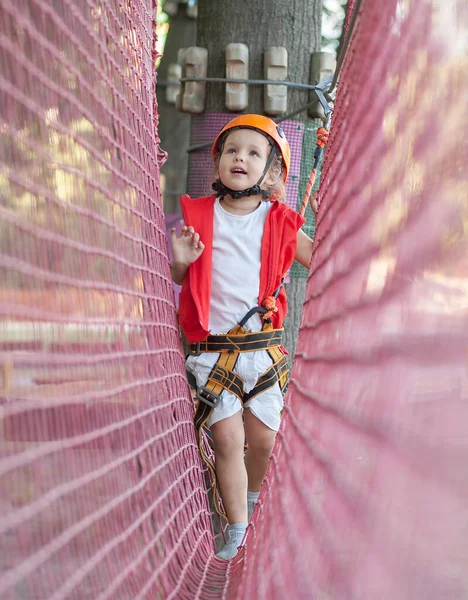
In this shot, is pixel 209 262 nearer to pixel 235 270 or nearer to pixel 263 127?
pixel 235 270

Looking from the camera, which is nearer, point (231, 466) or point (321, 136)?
point (231, 466)

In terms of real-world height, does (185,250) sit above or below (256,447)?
above

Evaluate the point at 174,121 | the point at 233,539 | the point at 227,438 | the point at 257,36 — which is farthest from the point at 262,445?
the point at 174,121

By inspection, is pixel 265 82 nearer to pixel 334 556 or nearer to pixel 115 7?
pixel 115 7

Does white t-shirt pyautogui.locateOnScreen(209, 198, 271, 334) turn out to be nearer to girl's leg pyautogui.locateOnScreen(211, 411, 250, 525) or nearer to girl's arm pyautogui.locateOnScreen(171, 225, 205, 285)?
girl's arm pyautogui.locateOnScreen(171, 225, 205, 285)

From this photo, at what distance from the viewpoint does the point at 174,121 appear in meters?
7.65

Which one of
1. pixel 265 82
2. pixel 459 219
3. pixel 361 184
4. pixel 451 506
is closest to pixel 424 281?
pixel 459 219

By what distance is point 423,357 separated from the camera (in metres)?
0.49

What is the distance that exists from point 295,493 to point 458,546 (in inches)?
14.9

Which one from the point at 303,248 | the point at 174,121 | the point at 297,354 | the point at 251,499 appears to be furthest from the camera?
the point at 174,121

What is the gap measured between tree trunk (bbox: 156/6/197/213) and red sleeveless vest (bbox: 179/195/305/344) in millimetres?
4797

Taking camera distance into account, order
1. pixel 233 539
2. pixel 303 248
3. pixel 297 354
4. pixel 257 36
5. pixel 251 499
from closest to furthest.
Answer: pixel 297 354, pixel 233 539, pixel 251 499, pixel 303 248, pixel 257 36

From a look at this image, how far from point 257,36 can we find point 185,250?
1.15 meters

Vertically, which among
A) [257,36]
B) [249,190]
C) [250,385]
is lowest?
[250,385]
